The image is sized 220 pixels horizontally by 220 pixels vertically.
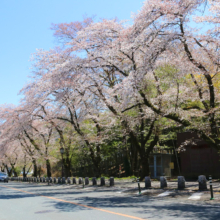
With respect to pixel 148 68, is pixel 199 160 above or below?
below

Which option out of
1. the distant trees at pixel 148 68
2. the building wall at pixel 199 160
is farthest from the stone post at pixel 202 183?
the building wall at pixel 199 160

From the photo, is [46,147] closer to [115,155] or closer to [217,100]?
[115,155]

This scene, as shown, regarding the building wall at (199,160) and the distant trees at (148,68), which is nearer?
the distant trees at (148,68)

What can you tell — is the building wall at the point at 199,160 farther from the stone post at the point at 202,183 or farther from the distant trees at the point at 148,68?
the stone post at the point at 202,183

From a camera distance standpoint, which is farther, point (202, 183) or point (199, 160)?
point (199, 160)

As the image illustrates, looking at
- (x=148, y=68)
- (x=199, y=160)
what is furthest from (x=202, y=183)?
(x=199, y=160)

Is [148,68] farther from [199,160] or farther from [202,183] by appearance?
[199,160]

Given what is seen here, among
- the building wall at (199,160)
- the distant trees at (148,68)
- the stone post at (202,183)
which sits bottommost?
the stone post at (202,183)

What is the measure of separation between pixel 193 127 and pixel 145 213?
304 inches

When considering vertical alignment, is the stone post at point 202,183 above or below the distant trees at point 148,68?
below

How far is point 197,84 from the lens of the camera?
1641 centimetres

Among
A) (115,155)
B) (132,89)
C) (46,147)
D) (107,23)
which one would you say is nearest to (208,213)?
(132,89)

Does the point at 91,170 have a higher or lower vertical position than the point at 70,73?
lower

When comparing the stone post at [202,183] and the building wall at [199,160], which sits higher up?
the building wall at [199,160]
